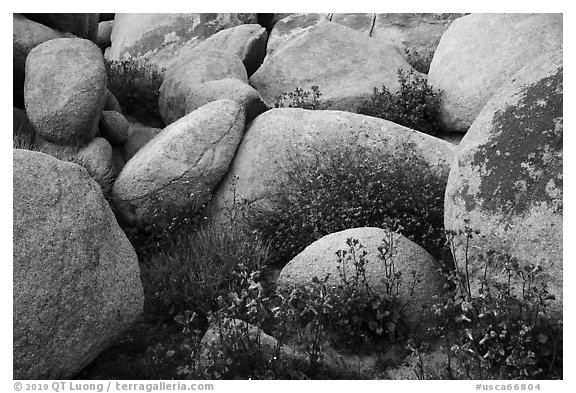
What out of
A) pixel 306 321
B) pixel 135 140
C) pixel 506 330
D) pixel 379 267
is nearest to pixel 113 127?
pixel 135 140

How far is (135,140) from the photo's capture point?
10172 millimetres

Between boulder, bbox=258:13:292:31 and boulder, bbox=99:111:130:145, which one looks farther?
boulder, bbox=258:13:292:31

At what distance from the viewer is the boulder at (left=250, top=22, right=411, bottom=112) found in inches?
418

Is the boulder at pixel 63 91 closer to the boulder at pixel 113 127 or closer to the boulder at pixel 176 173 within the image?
the boulder at pixel 113 127

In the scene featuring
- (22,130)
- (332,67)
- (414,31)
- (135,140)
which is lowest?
(135,140)

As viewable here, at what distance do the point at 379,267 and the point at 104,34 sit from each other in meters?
10.6

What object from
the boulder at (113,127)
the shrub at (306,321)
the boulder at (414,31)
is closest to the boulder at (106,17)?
the boulder at (113,127)

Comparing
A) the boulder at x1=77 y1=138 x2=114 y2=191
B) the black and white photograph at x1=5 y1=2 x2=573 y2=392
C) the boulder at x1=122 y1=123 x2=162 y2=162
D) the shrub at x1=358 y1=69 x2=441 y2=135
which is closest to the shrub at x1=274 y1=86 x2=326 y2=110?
the black and white photograph at x1=5 y1=2 x2=573 y2=392

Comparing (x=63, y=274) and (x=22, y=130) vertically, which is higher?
(x=63, y=274)

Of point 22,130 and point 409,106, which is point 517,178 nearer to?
point 409,106

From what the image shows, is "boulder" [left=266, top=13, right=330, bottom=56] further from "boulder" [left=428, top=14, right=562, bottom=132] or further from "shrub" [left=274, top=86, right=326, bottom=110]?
"boulder" [left=428, top=14, right=562, bottom=132]

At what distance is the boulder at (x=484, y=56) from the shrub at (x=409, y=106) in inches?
7.2

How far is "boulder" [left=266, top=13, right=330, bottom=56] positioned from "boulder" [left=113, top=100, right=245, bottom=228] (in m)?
4.75

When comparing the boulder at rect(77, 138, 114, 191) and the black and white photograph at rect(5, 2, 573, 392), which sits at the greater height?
the black and white photograph at rect(5, 2, 573, 392)
